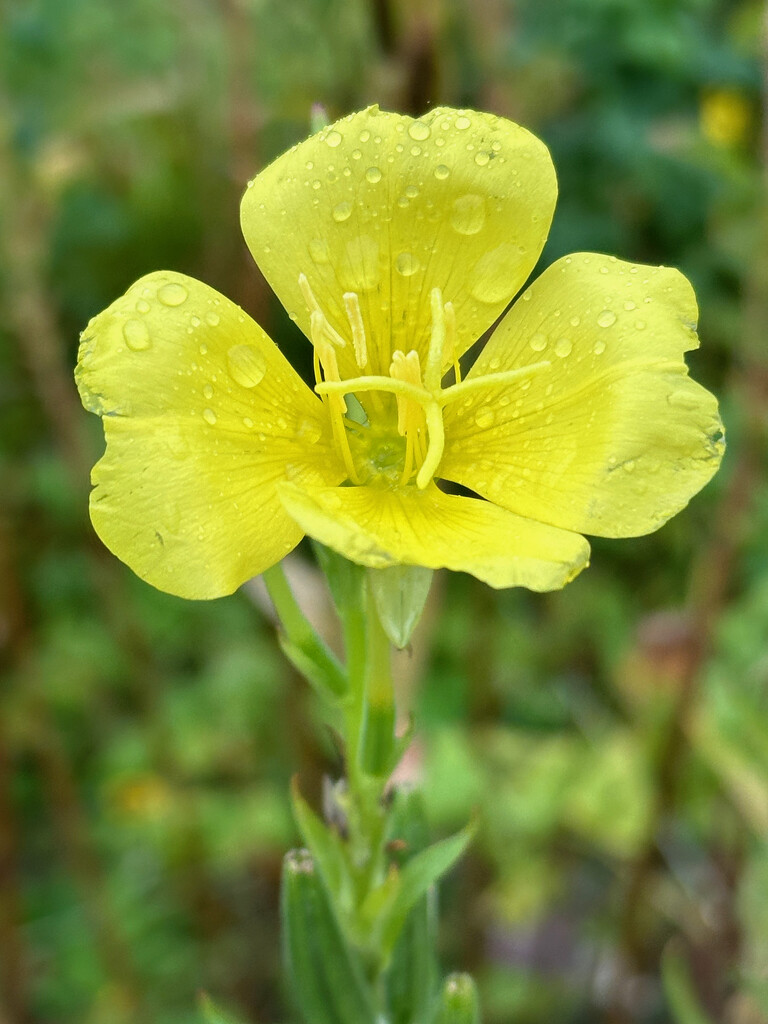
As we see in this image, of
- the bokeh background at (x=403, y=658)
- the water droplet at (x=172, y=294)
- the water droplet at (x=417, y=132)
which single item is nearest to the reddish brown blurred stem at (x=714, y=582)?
Result: the bokeh background at (x=403, y=658)

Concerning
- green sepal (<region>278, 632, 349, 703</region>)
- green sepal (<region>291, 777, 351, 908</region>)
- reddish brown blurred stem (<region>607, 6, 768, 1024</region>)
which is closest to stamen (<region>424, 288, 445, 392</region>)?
green sepal (<region>278, 632, 349, 703</region>)

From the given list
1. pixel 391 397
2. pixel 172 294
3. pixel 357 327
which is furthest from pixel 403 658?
pixel 172 294

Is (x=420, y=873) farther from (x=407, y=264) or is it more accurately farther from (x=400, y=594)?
(x=407, y=264)

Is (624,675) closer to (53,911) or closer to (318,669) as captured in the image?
(318,669)

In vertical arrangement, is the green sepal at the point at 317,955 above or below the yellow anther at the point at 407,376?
below

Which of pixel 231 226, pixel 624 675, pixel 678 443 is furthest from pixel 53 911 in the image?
pixel 678 443

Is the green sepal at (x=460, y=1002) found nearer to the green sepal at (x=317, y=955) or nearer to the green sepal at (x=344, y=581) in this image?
the green sepal at (x=317, y=955)
